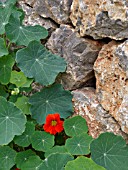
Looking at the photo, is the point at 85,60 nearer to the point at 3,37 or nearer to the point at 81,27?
the point at 81,27

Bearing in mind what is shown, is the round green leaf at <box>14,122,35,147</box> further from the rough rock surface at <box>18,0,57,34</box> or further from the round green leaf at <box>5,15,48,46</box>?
the rough rock surface at <box>18,0,57,34</box>

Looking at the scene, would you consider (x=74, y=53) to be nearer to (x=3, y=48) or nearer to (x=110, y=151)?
(x=3, y=48)

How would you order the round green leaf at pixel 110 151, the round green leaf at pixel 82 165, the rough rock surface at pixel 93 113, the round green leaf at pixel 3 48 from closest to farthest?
the round green leaf at pixel 82 165 < the round green leaf at pixel 110 151 < the rough rock surface at pixel 93 113 < the round green leaf at pixel 3 48

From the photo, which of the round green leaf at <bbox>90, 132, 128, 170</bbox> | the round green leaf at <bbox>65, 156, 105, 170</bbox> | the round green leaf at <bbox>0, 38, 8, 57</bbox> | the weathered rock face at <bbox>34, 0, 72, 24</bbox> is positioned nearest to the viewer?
the round green leaf at <bbox>65, 156, 105, 170</bbox>

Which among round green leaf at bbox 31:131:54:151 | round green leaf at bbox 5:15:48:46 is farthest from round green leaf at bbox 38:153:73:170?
round green leaf at bbox 5:15:48:46

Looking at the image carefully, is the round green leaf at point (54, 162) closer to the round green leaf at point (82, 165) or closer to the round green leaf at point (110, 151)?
the round green leaf at point (82, 165)

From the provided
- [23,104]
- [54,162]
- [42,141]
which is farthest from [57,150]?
[23,104]

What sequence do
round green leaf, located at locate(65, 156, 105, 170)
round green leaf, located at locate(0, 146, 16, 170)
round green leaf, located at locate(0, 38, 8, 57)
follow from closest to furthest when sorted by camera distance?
round green leaf, located at locate(65, 156, 105, 170) → round green leaf, located at locate(0, 146, 16, 170) → round green leaf, located at locate(0, 38, 8, 57)

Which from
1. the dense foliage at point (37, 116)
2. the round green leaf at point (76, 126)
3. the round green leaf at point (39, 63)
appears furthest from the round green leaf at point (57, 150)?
the round green leaf at point (39, 63)
